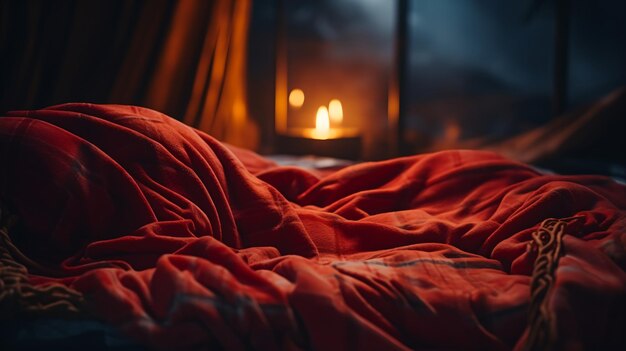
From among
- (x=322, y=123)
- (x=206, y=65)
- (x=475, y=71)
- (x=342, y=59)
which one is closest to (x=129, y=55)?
(x=206, y=65)

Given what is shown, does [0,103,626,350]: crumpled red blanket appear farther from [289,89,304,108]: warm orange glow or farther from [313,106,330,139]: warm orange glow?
[289,89,304,108]: warm orange glow

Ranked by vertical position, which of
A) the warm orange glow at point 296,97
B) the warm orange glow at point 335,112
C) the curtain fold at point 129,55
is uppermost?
the curtain fold at point 129,55

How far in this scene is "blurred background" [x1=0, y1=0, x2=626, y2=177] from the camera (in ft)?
7.03

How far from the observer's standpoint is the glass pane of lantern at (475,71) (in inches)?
97.0

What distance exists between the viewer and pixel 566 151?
7.10 feet

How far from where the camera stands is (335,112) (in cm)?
262

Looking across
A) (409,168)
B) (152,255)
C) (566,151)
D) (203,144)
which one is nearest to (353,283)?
(152,255)

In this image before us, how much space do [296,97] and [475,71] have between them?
2.55 feet

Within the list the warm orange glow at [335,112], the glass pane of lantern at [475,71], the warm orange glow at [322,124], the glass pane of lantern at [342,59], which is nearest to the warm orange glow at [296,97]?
the glass pane of lantern at [342,59]

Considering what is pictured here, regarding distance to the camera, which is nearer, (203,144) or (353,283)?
(353,283)

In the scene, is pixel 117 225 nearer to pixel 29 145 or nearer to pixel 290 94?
pixel 29 145

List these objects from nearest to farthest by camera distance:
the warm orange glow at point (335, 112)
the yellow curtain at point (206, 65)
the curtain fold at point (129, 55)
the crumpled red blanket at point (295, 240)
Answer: the crumpled red blanket at point (295, 240) → the curtain fold at point (129, 55) → the yellow curtain at point (206, 65) → the warm orange glow at point (335, 112)

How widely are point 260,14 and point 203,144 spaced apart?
5.38ft

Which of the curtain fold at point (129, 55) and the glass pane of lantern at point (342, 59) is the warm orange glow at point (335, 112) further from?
the curtain fold at point (129, 55)
